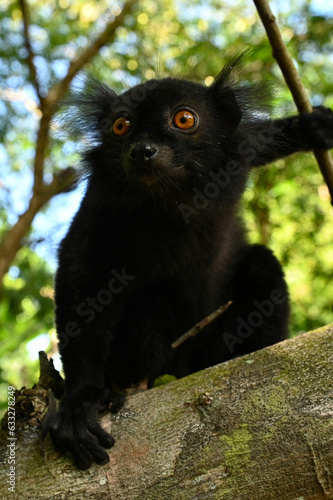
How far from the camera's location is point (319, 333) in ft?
9.97

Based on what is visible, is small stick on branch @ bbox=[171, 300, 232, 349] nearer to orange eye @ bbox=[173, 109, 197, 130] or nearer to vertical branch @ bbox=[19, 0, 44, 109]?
orange eye @ bbox=[173, 109, 197, 130]

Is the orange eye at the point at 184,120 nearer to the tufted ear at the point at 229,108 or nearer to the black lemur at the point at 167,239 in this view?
the black lemur at the point at 167,239

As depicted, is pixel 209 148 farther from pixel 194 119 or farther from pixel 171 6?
pixel 171 6

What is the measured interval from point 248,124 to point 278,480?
10.2 ft

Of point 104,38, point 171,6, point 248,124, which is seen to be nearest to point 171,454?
point 248,124

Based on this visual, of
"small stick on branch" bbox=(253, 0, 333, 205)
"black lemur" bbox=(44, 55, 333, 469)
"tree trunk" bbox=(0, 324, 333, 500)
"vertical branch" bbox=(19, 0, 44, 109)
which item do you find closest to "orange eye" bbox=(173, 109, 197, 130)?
"black lemur" bbox=(44, 55, 333, 469)

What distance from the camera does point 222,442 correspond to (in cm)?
268

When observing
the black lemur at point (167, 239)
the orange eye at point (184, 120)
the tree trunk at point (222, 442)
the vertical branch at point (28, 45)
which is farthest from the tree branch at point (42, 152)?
the tree trunk at point (222, 442)

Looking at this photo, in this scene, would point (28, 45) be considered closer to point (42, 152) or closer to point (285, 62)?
point (42, 152)

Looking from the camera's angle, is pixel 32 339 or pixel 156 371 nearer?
pixel 156 371

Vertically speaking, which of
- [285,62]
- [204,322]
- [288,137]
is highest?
[288,137]

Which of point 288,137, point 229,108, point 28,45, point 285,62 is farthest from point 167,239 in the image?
point 28,45

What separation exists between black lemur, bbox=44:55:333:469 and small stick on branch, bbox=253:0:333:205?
55 cm

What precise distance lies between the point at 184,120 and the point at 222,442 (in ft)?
8.10
